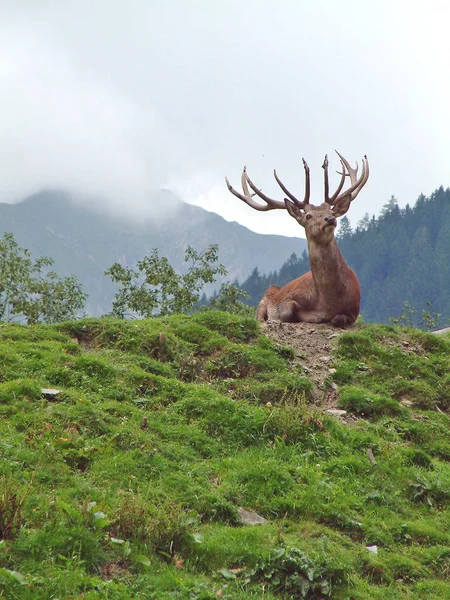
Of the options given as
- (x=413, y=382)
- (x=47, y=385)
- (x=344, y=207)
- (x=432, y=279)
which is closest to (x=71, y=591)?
(x=47, y=385)

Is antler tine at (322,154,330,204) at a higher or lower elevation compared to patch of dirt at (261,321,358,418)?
higher

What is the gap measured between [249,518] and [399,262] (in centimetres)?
10955

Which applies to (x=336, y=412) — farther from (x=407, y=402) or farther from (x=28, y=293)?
(x=28, y=293)

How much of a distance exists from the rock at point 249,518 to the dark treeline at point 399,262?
321 ft

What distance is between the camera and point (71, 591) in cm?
424

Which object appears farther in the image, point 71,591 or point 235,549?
point 235,549

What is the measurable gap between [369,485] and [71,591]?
3.17m

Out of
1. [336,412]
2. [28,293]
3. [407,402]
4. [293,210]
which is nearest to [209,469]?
[336,412]

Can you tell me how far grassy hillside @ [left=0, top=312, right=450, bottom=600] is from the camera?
4.79 metres

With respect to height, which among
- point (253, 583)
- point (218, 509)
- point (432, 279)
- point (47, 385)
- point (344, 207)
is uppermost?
point (432, 279)

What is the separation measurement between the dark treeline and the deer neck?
91431 mm

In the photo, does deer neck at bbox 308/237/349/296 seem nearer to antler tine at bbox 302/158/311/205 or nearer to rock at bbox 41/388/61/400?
antler tine at bbox 302/158/311/205

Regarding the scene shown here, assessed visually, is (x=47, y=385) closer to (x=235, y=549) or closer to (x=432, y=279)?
(x=235, y=549)

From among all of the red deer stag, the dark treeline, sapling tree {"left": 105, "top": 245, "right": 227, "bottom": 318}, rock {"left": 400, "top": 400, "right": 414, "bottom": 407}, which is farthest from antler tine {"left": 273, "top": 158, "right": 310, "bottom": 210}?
the dark treeline
